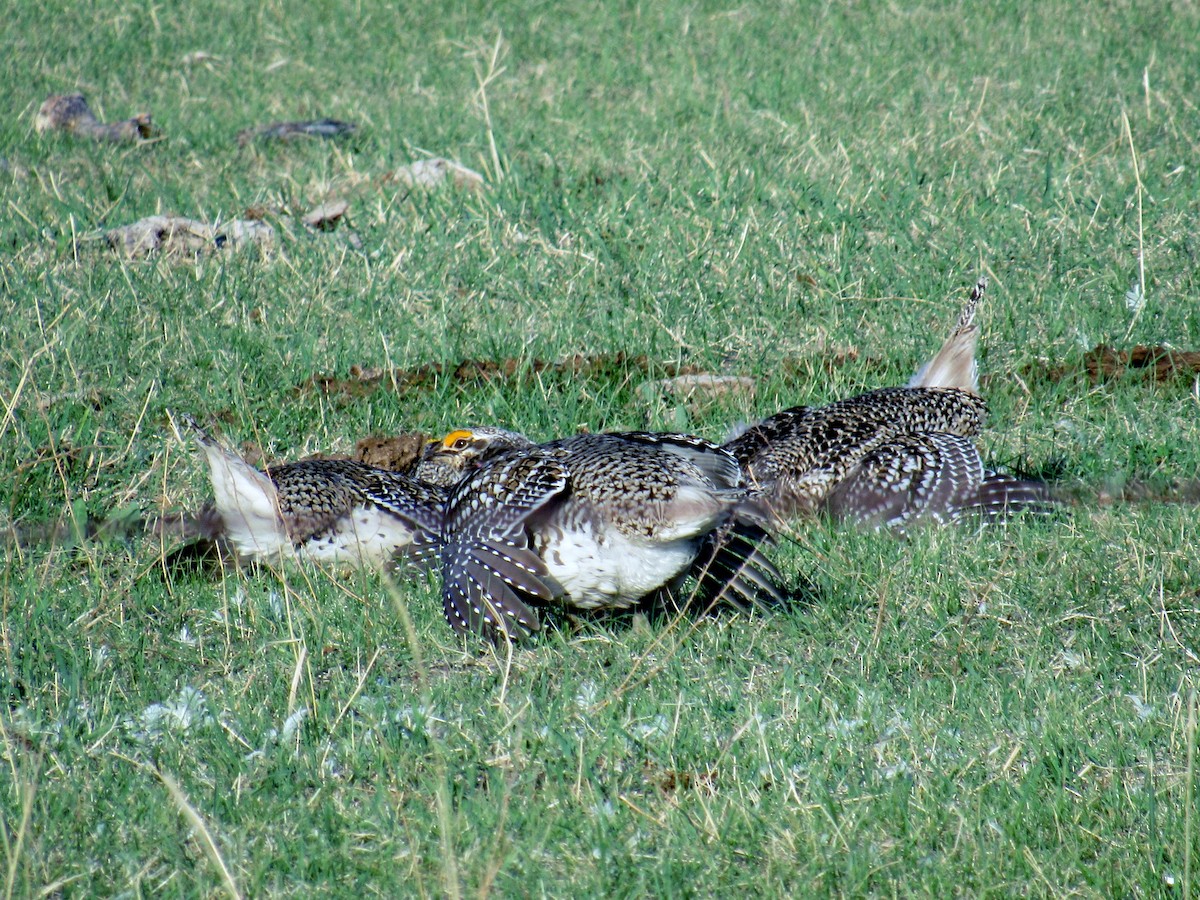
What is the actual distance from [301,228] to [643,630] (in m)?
4.46

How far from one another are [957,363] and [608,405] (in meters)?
1.67

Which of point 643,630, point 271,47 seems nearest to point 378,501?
point 643,630

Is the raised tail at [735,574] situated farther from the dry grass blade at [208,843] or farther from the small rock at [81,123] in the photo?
the small rock at [81,123]

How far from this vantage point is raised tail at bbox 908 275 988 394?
6426 millimetres

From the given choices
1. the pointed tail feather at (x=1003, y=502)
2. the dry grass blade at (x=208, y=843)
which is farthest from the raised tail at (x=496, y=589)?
the pointed tail feather at (x=1003, y=502)

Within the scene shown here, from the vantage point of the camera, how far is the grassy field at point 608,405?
11.0 feet

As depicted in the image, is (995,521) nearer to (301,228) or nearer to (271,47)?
(301,228)

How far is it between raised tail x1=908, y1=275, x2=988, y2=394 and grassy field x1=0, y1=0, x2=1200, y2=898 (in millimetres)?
285

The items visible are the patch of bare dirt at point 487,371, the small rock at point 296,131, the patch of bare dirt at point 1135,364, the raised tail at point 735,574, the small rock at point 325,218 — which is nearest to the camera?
the raised tail at point 735,574

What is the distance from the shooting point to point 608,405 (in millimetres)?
6328

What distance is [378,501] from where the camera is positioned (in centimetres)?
541

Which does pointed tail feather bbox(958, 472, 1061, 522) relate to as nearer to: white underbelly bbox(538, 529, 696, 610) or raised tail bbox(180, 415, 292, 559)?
white underbelly bbox(538, 529, 696, 610)

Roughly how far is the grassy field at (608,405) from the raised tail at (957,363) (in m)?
0.28

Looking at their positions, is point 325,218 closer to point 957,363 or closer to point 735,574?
point 957,363
